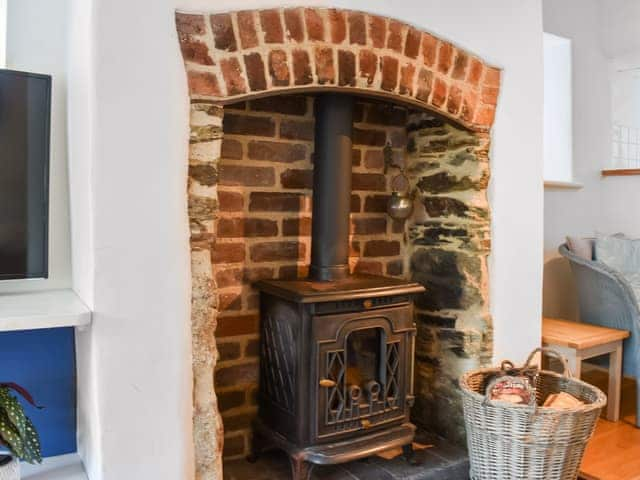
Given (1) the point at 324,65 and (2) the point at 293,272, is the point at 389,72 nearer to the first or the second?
(1) the point at 324,65

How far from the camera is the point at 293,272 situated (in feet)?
7.89

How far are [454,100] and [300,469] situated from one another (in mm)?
1497

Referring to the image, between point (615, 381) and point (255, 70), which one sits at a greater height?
point (255, 70)

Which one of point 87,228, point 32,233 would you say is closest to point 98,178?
point 87,228

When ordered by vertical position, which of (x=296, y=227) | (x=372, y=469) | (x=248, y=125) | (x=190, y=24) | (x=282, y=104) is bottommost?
(x=372, y=469)

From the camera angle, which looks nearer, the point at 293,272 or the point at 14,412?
the point at 14,412

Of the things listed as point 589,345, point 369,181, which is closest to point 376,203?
point 369,181

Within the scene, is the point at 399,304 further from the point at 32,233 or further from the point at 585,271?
the point at 585,271

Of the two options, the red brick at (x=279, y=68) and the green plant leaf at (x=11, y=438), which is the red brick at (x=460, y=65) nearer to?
the red brick at (x=279, y=68)

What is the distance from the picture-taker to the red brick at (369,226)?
102 inches

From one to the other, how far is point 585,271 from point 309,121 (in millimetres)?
1753

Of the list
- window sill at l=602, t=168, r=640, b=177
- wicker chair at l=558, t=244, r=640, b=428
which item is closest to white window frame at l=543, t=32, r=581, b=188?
window sill at l=602, t=168, r=640, b=177

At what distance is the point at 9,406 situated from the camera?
5.32ft

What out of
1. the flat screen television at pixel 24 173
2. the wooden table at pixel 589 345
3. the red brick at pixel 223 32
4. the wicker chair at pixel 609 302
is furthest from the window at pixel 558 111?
the flat screen television at pixel 24 173
